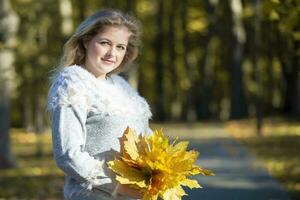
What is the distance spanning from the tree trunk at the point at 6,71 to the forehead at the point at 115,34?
36.0ft

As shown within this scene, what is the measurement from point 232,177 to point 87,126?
9.52m

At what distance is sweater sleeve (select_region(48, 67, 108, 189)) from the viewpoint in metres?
3.25

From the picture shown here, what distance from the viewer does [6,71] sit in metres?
14.7

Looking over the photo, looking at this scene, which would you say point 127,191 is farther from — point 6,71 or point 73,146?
point 6,71

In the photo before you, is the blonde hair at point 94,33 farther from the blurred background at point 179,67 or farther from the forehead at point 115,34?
the blurred background at point 179,67

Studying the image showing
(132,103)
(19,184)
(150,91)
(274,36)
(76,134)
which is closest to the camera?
(76,134)

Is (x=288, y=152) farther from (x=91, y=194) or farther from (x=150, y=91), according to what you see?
(x=150, y=91)

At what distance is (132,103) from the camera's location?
366 centimetres

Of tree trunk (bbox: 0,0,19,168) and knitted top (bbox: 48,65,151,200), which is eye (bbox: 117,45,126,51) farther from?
tree trunk (bbox: 0,0,19,168)

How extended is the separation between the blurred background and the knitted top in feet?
2.28

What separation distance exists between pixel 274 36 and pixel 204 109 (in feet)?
16.6

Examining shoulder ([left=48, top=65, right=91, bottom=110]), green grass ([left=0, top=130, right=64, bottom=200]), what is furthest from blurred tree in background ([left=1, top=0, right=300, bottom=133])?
shoulder ([left=48, top=65, right=91, bottom=110])

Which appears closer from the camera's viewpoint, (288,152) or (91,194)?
(91,194)

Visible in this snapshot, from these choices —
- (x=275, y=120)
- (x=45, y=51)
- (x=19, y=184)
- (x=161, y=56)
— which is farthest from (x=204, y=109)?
(x=19, y=184)
